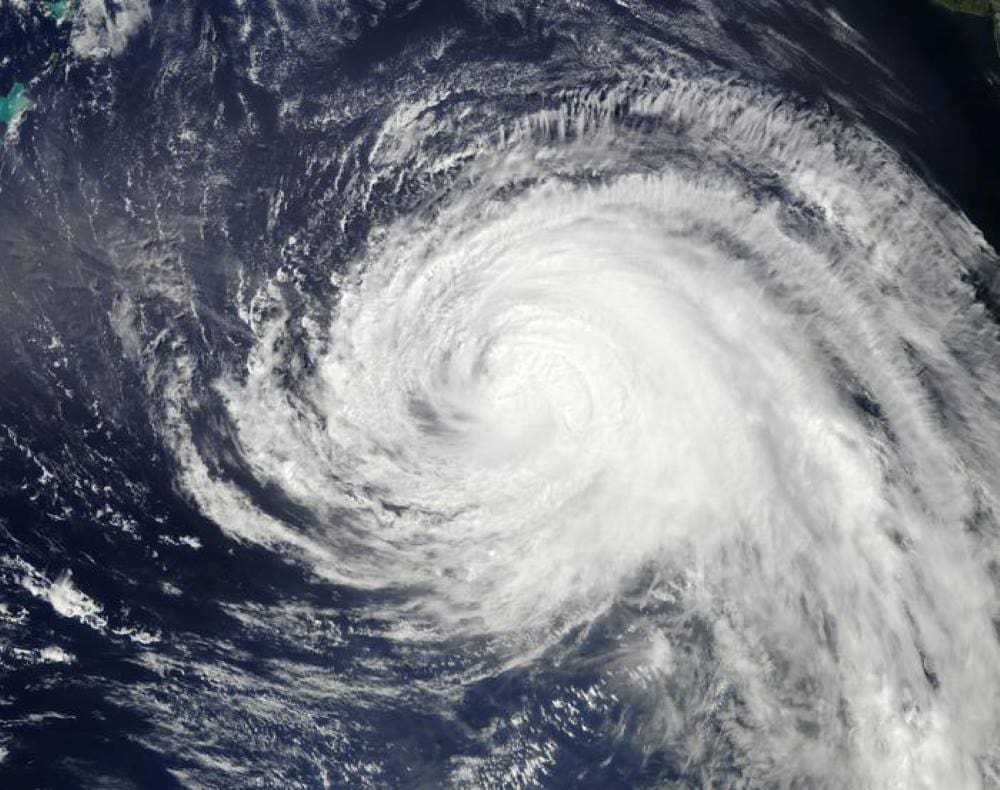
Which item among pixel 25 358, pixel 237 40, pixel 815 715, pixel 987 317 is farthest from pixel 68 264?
pixel 987 317

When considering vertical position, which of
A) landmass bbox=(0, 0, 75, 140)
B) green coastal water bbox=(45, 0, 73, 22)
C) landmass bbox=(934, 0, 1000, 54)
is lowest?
landmass bbox=(0, 0, 75, 140)

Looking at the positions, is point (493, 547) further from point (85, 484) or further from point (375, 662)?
point (85, 484)

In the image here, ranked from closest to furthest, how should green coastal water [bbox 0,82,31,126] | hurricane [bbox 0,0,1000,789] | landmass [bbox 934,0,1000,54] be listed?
1. hurricane [bbox 0,0,1000,789]
2. landmass [bbox 934,0,1000,54]
3. green coastal water [bbox 0,82,31,126]

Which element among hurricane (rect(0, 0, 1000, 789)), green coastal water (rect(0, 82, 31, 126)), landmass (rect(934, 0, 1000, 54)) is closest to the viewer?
hurricane (rect(0, 0, 1000, 789))

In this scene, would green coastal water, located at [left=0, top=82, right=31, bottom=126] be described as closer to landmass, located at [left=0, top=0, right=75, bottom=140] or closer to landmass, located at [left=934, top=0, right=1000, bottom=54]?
landmass, located at [left=0, top=0, right=75, bottom=140]

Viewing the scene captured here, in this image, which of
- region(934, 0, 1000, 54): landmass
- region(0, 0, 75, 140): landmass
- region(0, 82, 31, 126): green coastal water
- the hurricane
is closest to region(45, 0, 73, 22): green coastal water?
the hurricane

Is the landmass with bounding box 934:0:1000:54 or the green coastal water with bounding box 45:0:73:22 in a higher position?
the landmass with bounding box 934:0:1000:54

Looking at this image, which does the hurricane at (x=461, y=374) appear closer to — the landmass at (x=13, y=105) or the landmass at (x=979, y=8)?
the landmass at (x=13, y=105)
